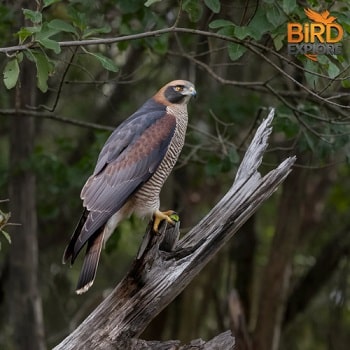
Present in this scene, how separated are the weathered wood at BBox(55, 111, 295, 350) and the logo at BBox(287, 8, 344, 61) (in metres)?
0.93

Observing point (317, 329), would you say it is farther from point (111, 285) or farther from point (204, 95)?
point (204, 95)

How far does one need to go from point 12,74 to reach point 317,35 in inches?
73.3

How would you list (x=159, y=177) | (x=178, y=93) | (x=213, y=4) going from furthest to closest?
(x=178, y=93) < (x=159, y=177) < (x=213, y=4)

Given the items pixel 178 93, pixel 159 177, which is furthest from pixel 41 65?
pixel 178 93

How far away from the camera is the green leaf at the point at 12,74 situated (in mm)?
4477

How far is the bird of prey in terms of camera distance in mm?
4984

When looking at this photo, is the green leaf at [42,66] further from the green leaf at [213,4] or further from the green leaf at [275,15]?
the green leaf at [275,15]

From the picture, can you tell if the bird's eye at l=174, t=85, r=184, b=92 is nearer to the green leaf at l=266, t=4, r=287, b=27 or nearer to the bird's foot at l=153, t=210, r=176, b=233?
the green leaf at l=266, t=4, r=287, b=27

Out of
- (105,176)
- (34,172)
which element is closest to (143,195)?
(105,176)

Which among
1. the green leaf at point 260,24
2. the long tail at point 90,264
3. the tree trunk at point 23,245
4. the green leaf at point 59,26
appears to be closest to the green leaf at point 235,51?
the green leaf at point 260,24

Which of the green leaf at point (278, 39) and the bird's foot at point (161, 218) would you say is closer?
the bird's foot at point (161, 218)

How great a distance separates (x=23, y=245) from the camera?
7410 mm

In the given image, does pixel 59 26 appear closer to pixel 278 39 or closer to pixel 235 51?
pixel 235 51

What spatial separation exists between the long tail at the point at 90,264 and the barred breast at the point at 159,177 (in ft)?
1.69
